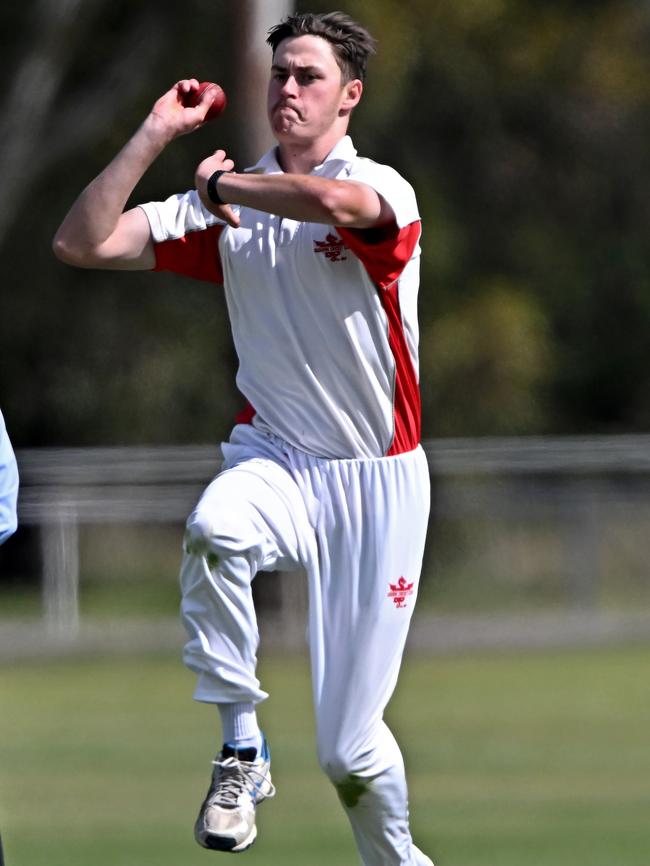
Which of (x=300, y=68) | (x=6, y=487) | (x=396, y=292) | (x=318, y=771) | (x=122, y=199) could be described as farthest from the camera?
(x=318, y=771)

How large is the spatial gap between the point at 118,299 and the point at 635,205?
673 cm

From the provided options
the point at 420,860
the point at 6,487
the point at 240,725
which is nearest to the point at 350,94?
the point at 6,487

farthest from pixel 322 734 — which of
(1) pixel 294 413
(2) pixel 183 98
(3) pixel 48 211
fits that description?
(3) pixel 48 211

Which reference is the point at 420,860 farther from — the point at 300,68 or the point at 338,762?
the point at 300,68

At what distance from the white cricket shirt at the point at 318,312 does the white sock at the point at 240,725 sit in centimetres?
89

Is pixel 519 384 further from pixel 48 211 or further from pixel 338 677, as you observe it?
pixel 338 677

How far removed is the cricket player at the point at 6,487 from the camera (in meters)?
5.93

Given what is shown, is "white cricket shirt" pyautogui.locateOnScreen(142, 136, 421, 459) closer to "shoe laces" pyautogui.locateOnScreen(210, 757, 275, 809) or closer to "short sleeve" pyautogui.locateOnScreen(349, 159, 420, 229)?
"short sleeve" pyautogui.locateOnScreen(349, 159, 420, 229)

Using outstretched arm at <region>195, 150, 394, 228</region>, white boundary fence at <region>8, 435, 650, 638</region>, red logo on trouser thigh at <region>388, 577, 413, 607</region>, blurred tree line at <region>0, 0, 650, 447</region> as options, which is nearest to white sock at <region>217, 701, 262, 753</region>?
red logo on trouser thigh at <region>388, 577, 413, 607</region>

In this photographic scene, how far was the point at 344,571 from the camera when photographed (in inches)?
274

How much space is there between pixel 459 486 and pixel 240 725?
527 inches

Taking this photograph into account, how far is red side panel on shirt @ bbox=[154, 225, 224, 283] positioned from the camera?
6.99m

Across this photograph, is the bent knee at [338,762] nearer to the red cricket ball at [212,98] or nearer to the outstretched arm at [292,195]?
the outstretched arm at [292,195]

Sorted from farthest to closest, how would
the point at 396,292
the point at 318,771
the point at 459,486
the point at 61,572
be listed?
1. the point at 459,486
2. the point at 61,572
3. the point at 318,771
4. the point at 396,292
